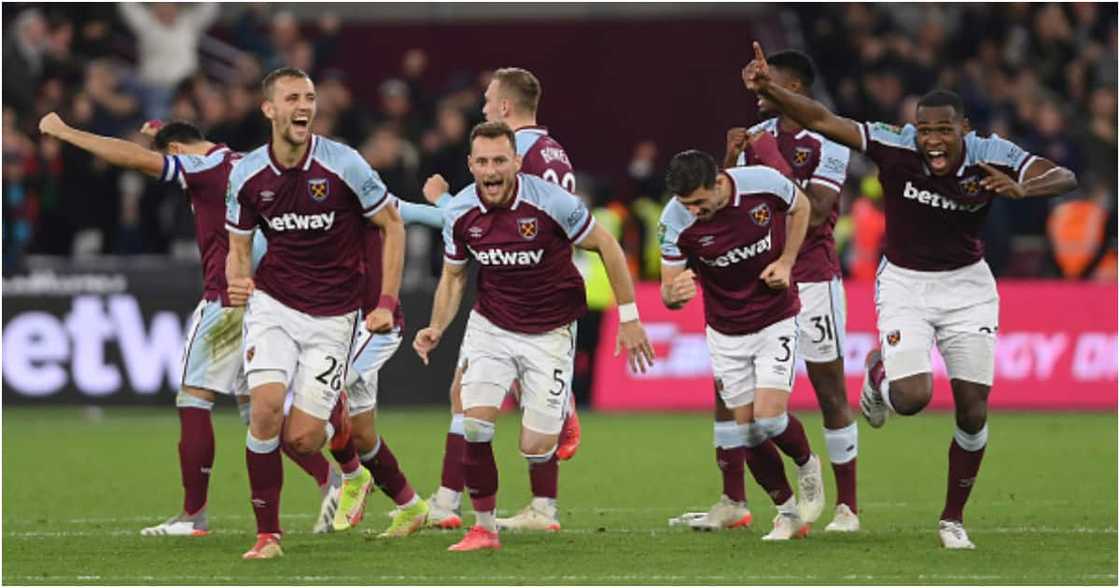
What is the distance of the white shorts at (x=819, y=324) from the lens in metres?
12.8

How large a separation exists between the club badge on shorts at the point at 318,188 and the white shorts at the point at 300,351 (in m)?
0.58

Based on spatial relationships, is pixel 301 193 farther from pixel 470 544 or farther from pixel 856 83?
pixel 856 83

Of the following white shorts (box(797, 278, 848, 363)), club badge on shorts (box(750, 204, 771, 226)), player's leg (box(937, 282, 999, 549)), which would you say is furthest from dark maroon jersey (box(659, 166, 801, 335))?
player's leg (box(937, 282, 999, 549))

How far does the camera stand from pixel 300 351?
37.7 ft

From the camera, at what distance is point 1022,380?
21.4 meters

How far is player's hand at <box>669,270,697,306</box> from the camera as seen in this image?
1155 centimetres

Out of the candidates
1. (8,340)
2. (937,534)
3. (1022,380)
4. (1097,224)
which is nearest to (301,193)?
(937,534)

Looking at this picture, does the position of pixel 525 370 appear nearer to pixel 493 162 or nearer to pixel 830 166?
pixel 493 162

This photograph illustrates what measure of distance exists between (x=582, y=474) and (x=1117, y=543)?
206 inches

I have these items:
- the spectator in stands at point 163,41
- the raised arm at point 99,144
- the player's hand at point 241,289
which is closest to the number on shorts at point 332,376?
the player's hand at point 241,289

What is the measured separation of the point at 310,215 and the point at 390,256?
0.47m

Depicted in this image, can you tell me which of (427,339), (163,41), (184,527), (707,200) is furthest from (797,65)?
(163,41)

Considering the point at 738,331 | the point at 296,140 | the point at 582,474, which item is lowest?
the point at 582,474

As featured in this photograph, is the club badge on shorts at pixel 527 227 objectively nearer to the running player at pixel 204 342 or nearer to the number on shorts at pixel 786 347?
the number on shorts at pixel 786 347
